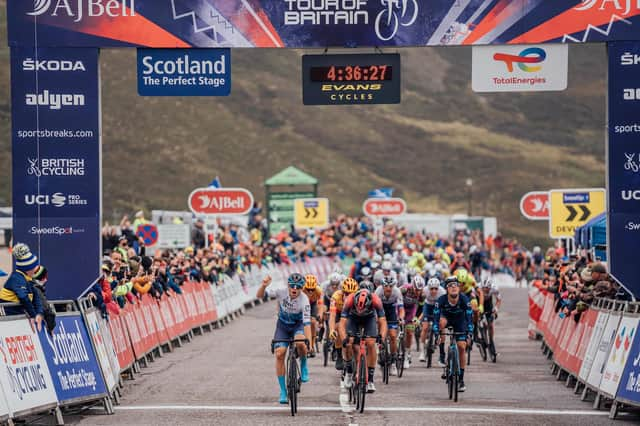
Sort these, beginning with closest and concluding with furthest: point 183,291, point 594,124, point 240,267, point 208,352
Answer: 1. point 208,352
2. point 183,291
3. point 240,267
4. point 594,124

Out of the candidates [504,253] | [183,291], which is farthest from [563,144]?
[183,291]

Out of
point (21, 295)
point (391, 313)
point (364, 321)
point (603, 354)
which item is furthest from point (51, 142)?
point (603, 354)

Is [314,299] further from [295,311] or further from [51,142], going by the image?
[51,142]

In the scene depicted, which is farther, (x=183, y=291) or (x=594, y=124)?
(x=594, y=124)

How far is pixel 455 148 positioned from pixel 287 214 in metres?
80.0

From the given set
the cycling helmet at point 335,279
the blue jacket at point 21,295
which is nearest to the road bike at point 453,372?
the cycling helmet at point 335,279

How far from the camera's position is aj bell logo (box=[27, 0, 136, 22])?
1786 centimetres

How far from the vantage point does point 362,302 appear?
659 inches

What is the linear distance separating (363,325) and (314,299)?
2.63 m

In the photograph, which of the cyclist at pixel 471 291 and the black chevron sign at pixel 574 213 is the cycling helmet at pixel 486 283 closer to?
the cyclist at pixel 471 291

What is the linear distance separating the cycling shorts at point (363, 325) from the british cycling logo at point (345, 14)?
13.6 ft

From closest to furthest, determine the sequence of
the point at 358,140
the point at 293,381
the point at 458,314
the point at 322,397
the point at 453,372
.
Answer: the point at 293,381, the point at 453,372, the point at 322,397, the point at 458,314, the point at 358,140

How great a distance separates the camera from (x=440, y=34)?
1803 cm

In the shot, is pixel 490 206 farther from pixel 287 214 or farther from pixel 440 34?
pixel 440 34
